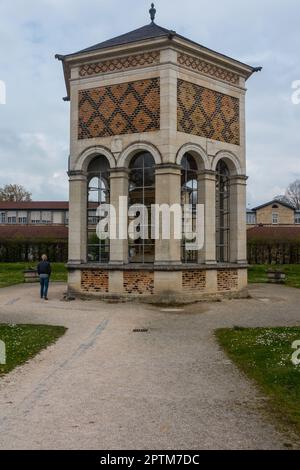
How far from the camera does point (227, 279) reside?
17.1m

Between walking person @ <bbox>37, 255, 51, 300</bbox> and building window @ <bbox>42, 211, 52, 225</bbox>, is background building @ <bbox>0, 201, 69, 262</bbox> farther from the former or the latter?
walking person @ <bbox>37, 255, 51, 300</bbox>

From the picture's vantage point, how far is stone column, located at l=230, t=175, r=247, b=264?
17.7 metres

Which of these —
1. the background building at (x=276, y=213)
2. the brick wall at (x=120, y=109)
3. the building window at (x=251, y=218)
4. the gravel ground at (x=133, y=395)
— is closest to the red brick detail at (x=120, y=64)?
the brick wall at (x=120, y=109)

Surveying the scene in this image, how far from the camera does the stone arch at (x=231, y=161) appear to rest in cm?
1719

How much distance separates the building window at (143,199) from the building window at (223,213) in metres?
2.67

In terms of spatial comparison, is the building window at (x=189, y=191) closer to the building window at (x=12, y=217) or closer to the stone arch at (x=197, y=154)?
the stone arch at (x=197, y=154)

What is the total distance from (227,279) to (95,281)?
4.89 meters

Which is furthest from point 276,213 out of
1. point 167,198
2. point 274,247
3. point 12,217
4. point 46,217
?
point 167,198

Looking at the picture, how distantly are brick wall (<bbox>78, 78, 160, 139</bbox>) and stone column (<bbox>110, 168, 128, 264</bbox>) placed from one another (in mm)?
1499

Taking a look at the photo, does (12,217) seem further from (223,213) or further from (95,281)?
(95,281)

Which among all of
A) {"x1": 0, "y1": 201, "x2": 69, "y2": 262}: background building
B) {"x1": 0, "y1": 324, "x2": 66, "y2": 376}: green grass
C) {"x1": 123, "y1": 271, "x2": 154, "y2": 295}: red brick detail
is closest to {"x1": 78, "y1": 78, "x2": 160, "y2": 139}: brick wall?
{"x1": 123, "y1": 271, "x2": 154, "y2": 295}: red brick detail

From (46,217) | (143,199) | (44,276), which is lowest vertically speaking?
(44,276)
